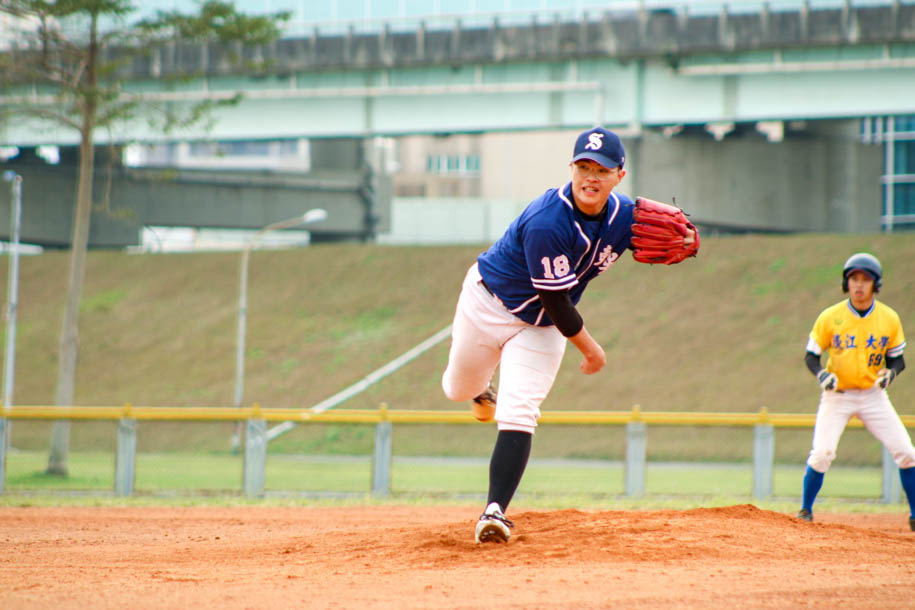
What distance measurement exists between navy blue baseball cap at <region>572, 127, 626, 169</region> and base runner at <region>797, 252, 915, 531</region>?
11.9 ft

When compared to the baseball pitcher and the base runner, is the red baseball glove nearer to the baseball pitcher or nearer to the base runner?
the baseball pitcher

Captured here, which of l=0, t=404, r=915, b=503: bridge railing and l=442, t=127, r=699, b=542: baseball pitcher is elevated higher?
l=442, t=127, r=699, b=542: baseball pitcher

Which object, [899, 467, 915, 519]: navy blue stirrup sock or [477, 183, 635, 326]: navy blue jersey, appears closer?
[477, 183, 635, 326]: navy blue jersey

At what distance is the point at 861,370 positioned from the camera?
8.86 metres

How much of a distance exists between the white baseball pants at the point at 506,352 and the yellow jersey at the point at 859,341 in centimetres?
357

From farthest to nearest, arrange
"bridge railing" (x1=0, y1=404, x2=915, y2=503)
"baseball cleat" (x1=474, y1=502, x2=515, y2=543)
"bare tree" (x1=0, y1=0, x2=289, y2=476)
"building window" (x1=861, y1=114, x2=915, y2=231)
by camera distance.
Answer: "building window" (x1=861, y1=114, x2=915, y2=231) → "bare tree" (x1=0, y1=0, x2=289, y2=476) → "bridge railing" (x1=0, y1=404, x2=915, y2=503) → "baseball cleat" (x1=474, y1=502, x2=515, y2=543)

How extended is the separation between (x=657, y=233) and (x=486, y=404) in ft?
5.72

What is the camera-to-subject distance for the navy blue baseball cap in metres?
5.98

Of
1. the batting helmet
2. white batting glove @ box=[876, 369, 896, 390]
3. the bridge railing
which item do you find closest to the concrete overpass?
the bridge railing

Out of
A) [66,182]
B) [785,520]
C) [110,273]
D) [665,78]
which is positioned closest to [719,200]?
[665,78]

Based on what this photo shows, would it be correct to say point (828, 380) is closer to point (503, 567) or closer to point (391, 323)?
point (503, 567)

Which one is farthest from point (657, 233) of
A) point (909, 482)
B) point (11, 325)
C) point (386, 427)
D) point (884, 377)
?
point (11, 325)

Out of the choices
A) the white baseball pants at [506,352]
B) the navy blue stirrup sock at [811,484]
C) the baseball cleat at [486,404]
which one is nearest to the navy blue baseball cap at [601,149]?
the white baseball pants at [506,352]

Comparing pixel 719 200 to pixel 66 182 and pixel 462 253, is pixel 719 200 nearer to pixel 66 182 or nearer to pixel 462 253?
pixel 462 253
